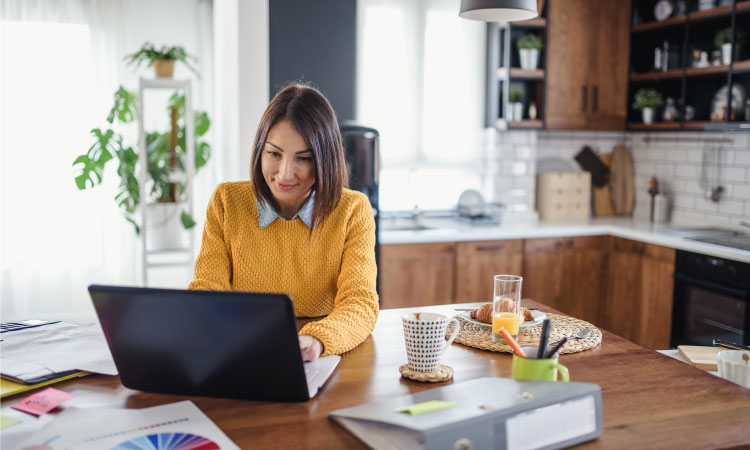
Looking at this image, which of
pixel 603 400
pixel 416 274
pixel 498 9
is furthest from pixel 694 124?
pixel 603 400

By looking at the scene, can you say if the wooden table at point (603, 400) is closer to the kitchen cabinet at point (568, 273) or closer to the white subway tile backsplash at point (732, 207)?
the kitchen cabinet at point (568, 273)

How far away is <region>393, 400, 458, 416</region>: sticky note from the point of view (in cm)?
99

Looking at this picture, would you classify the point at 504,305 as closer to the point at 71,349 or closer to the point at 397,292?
the point at 71,349

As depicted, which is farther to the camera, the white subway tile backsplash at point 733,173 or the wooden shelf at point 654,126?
the wooden shelf at point 654,126

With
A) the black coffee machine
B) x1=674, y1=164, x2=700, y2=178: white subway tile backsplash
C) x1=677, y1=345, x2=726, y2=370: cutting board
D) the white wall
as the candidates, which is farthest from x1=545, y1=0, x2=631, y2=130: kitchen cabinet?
x1=677, y1=345, x2=726, y2=370: cutting board

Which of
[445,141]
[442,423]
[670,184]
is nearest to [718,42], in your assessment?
[670,184]

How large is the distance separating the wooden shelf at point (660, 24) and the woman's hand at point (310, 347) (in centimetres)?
351

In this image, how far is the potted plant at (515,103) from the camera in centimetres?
415

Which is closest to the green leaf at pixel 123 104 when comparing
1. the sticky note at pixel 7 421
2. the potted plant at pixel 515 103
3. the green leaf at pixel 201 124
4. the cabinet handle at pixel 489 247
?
the green leaf at pixel 201 124

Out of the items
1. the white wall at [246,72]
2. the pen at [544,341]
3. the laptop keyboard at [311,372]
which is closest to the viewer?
the pen at [544,341]

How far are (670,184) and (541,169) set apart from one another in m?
0.84

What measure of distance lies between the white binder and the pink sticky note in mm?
486

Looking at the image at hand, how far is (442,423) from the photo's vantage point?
3.04 ft

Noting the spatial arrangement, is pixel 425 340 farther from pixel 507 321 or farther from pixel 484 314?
pixel 484 314
